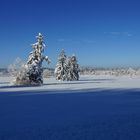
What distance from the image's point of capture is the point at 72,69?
106m

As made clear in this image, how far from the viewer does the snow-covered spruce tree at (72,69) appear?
10382 centimetres

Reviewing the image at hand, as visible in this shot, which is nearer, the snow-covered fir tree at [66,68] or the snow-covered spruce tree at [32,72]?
the snow-covered spruce tree at [32,72]

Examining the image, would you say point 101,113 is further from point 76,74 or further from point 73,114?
point 76,74

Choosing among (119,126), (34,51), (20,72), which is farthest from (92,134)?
(34,51)

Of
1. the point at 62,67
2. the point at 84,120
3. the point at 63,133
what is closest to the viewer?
the point at 63,133

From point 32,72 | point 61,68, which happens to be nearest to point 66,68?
point 61,68

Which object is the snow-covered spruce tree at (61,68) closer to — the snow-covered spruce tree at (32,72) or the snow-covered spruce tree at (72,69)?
the snow-covered spruce tree at (72,69)

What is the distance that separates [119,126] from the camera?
53.2 feet

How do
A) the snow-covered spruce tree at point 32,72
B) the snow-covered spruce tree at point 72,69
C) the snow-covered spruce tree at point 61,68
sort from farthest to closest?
the snow-covered spruce tree at point 72,69
the snow-covered spruce tree at point 61,68
the snow-covered spruce tree at point 32,72

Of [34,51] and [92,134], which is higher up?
[34,51]

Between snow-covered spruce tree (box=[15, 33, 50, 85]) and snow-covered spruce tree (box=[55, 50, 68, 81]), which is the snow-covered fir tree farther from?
snow-covered spruce tree (box=[15, 33, 50, 85])

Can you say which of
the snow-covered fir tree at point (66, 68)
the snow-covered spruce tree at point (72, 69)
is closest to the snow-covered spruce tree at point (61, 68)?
the snow-covered fir tree at point (66, 68)

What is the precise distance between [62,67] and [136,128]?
85.6 m

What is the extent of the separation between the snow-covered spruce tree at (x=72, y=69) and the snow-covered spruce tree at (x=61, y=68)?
2.16 meters
